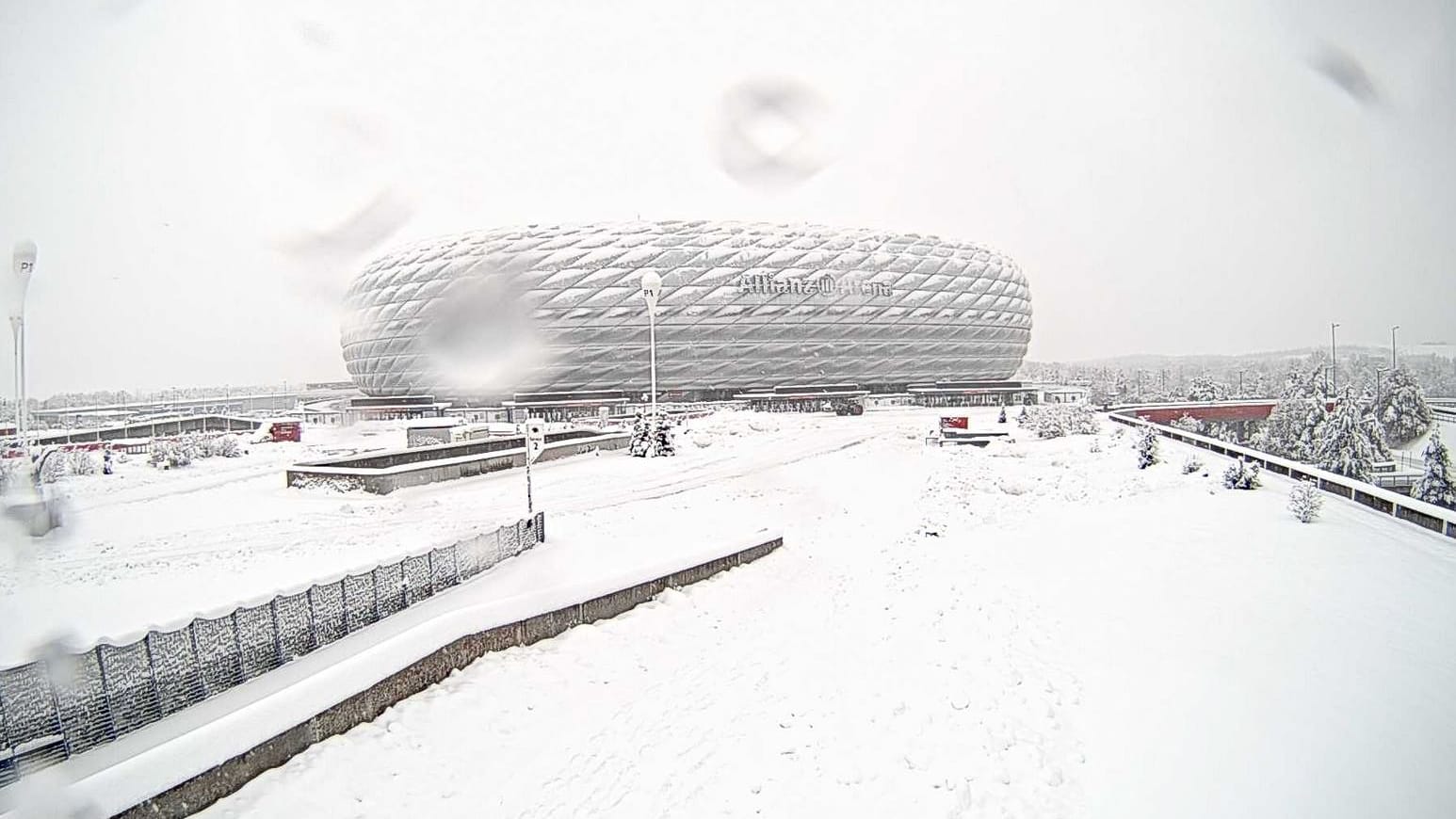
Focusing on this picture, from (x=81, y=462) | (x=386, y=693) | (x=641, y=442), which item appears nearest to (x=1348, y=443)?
(x=386, y=693)

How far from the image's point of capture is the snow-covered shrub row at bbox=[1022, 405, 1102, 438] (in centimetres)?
3108

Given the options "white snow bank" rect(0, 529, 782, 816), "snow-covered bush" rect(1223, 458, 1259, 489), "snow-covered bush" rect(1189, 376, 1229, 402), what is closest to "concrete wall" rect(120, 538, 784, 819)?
"white snow bank" rect(0, 529, 782, 816)

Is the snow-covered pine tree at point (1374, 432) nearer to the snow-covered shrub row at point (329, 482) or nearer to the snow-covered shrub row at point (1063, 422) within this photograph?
the snow-covered shrub row at point (329, 482)

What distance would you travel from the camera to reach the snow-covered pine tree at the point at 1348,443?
646 centimetres

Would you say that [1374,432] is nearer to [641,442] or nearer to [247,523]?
[247,523]

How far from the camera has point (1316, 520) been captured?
291 inches

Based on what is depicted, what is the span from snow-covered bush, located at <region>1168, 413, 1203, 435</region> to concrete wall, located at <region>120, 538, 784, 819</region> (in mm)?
32262

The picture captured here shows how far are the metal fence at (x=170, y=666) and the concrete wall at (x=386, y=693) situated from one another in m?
0.73

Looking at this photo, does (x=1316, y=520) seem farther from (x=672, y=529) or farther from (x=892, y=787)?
(x=672, y=529)

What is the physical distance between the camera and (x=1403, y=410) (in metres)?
4.72

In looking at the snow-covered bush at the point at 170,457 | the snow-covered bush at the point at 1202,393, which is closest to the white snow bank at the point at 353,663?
the snow-covered bush at the point at 170,457

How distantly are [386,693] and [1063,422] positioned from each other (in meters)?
30.2

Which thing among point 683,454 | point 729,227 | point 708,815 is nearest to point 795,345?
point 729,227

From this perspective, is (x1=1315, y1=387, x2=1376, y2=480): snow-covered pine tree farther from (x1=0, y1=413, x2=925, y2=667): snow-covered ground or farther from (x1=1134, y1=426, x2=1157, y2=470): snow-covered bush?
(x1=1134, y1=426, x2=1157, y2=470): snow-covered bush
